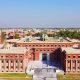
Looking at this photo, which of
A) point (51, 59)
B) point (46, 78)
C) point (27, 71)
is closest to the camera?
point (46, 78)

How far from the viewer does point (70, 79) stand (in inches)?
2387

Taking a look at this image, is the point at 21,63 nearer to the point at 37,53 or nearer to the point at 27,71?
the point at 27,71

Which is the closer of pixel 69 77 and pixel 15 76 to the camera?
pixel 69 77

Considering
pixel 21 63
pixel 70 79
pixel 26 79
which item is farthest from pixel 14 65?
pixel 70 79

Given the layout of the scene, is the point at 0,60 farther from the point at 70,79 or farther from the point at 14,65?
the point at 70,79

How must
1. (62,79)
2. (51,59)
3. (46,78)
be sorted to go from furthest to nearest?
(51,59) < (62,79) < (46,78)

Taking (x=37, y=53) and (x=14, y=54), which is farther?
(x=37, y=53)

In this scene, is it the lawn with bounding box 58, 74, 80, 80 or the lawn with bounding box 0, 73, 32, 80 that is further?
the lawn with bounding box 0, 73, 32, 80

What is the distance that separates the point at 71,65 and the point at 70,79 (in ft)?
31.2

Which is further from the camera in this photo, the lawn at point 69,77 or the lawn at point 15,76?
the lawn at point 15,76

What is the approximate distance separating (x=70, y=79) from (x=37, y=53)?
1097 inches

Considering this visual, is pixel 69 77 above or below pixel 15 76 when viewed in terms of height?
above

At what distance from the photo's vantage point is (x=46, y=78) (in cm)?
5425

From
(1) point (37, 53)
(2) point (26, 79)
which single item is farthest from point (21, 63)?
(1) point (37, 53)
